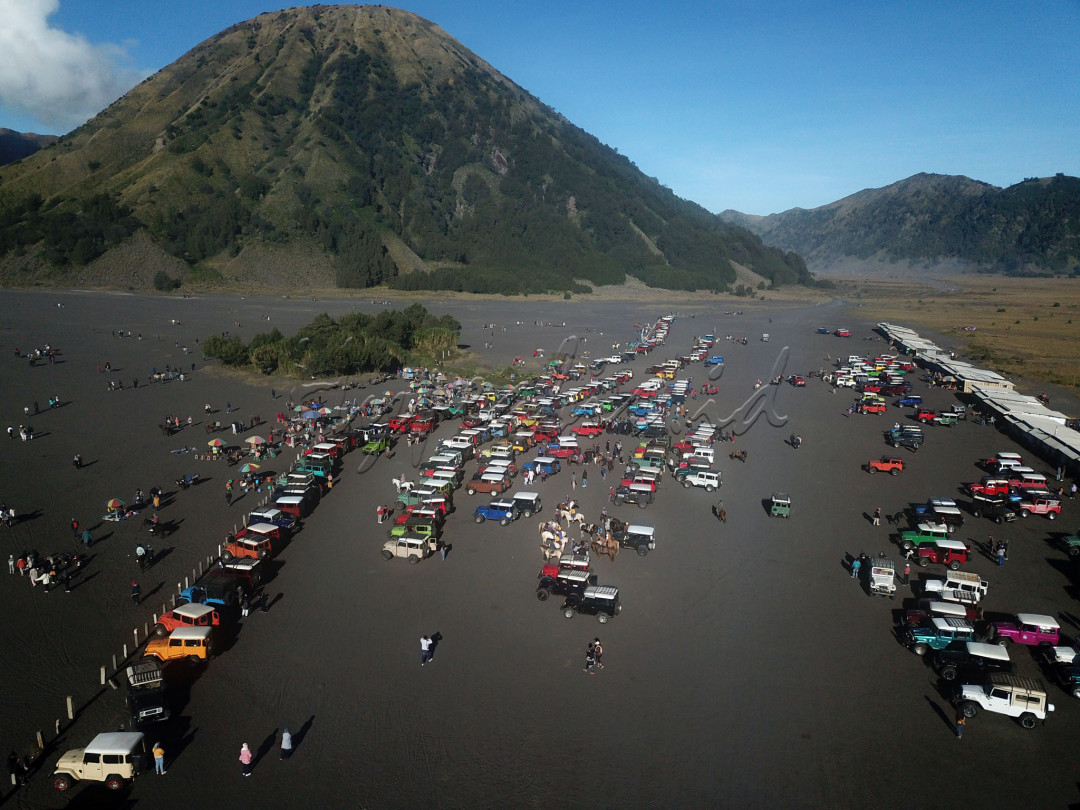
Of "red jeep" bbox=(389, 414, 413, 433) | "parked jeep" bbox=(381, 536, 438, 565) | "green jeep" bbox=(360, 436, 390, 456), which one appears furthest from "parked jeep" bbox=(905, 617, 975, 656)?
"red jeep" bbox=(389, 414, 413, 433)

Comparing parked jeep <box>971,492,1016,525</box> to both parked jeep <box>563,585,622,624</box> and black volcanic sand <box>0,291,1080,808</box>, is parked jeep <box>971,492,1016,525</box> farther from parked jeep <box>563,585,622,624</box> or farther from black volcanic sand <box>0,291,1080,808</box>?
parked jeep <box>563,585,622,624</box>

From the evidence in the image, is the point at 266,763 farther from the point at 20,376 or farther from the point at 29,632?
the point at 20,376

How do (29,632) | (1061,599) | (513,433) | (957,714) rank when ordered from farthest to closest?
(513,433)
(1061,599)
(29,632)
(957,714)

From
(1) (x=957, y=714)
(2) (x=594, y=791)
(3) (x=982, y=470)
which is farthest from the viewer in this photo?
(3) (x=982, y=470)

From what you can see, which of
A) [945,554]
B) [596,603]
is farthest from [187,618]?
[945,554]

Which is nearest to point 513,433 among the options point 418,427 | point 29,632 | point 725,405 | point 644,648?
point 418,427

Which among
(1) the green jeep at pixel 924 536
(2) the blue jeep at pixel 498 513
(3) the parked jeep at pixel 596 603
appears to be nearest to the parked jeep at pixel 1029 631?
(1) the green jeep at pixel 924 536
